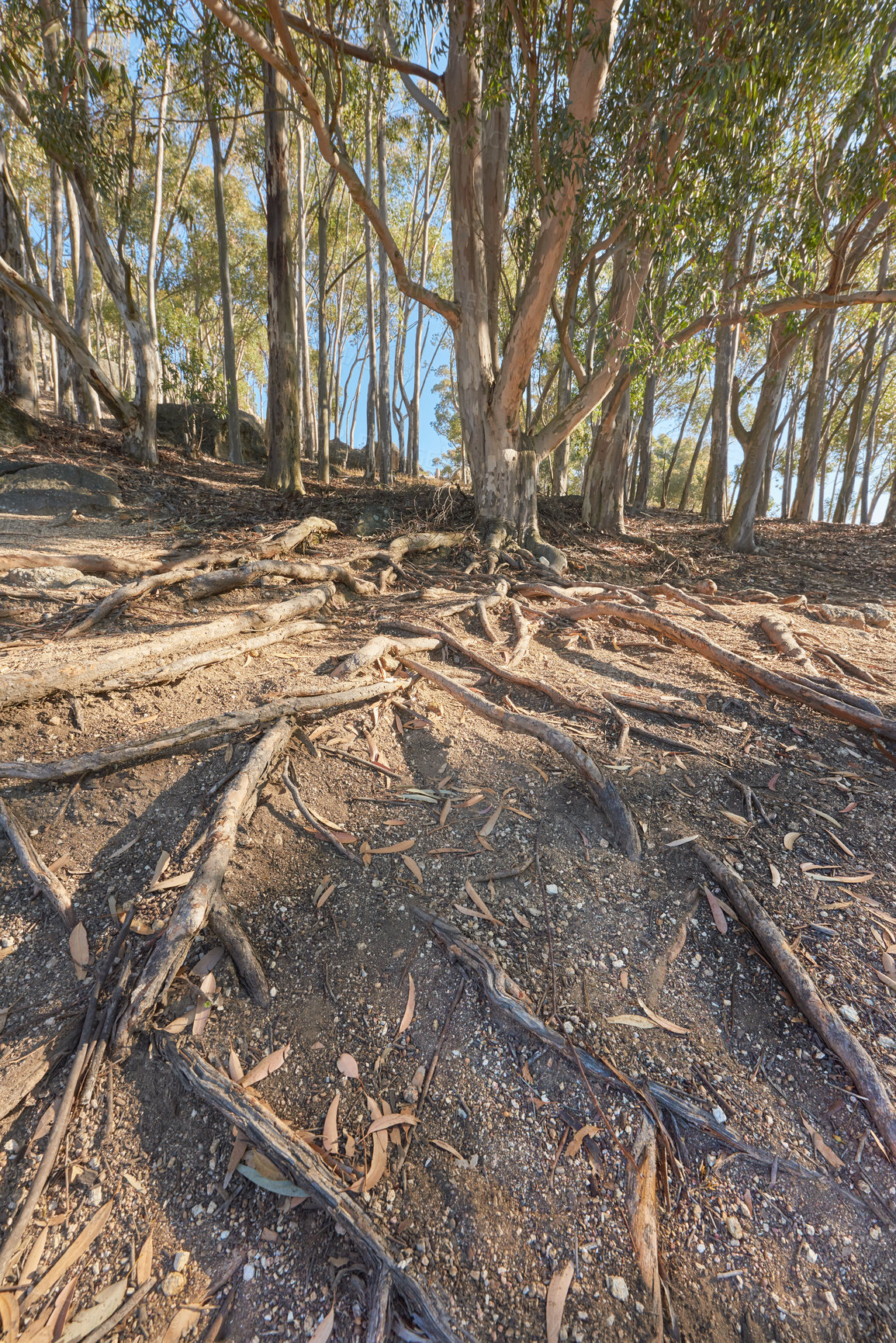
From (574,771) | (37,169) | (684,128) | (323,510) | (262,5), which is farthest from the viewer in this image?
(37,169)

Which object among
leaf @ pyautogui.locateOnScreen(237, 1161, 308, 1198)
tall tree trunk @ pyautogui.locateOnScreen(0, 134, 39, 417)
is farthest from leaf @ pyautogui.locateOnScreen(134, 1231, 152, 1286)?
tall tree trunk @ pyautogui.locateOnScreen(0, 134, 39, 417)

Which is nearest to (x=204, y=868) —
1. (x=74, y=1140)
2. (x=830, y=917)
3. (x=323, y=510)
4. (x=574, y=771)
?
(x=74, y=1140)

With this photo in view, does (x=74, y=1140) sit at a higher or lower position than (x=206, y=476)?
lower

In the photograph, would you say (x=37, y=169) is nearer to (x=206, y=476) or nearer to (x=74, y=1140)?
(x=206, y=476)

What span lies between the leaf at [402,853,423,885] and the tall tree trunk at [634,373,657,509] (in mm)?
13868

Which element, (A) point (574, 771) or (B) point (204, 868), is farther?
(A) point (574, 771)

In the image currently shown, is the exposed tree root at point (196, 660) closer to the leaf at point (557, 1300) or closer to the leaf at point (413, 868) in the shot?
the leaf at point (413, 868)

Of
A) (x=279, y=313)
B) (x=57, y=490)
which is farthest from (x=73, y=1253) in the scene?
(x=279, y=313)

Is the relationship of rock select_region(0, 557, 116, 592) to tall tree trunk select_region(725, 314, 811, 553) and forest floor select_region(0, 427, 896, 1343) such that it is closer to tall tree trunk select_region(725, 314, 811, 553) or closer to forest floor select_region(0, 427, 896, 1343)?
forest floor select_region(0, 427, 896, 1343)

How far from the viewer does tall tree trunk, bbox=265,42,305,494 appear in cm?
923

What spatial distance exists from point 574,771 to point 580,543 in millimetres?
6566

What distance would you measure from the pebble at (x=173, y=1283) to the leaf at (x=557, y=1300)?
0.84 meters

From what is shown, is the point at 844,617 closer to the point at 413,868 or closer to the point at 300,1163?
the point at 413,868

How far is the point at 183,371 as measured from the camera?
14008 millimetres
